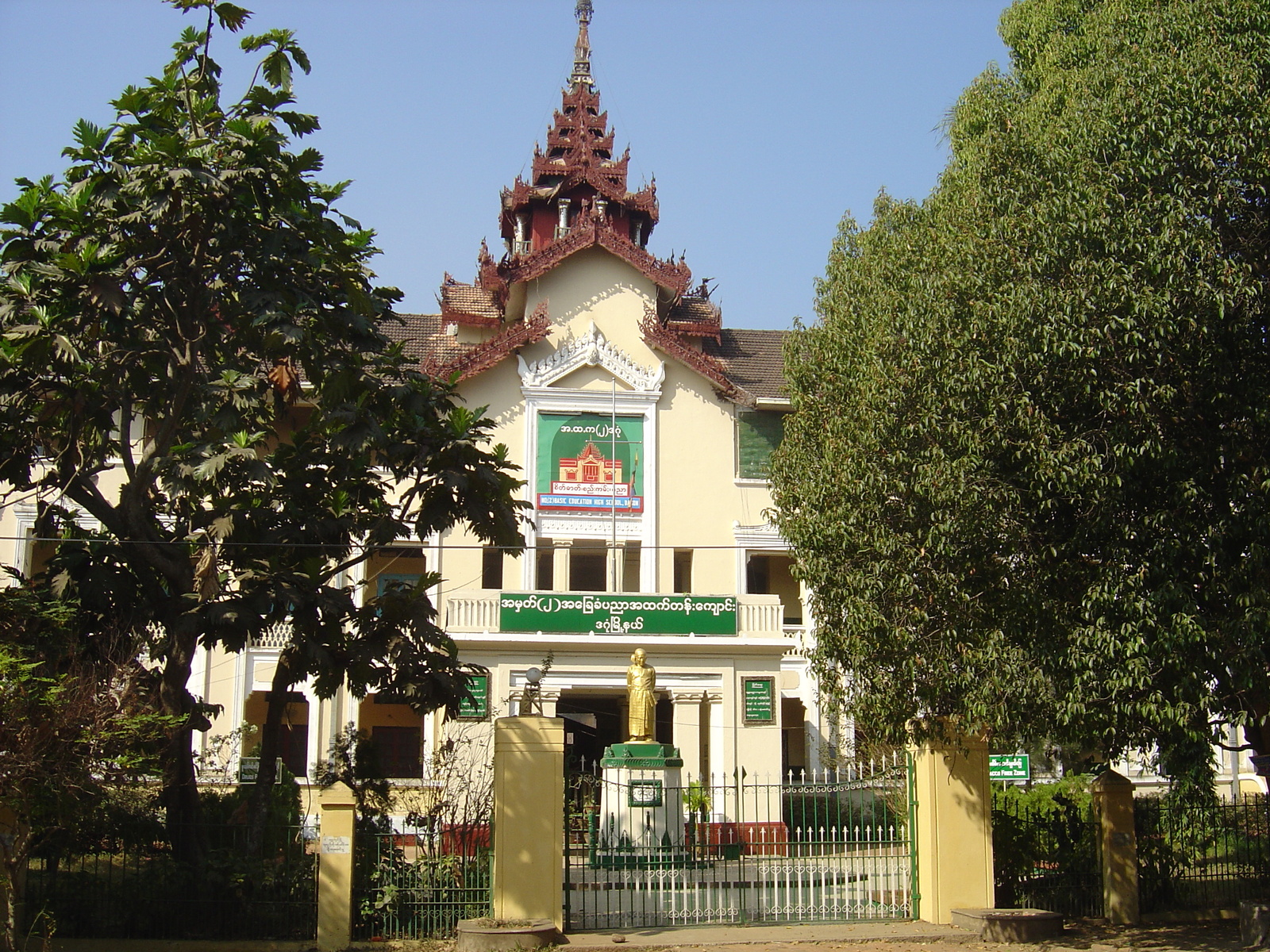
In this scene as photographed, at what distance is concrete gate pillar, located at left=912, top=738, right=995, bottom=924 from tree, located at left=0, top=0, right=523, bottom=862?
193 inches

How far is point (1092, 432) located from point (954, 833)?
14.6ft

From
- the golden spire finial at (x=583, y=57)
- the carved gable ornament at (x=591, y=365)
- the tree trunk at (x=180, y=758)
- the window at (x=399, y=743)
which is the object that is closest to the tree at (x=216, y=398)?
the tree trunk at (x=180, y=758)

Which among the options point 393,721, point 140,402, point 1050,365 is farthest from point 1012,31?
point 393,721

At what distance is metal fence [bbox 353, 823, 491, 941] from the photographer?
11.4 meters

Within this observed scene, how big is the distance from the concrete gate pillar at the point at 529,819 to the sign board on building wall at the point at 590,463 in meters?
14.1

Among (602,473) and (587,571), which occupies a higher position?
(602,473)

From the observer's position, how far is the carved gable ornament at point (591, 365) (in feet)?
86.2

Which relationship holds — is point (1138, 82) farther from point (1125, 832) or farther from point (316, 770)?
point (316, 770)

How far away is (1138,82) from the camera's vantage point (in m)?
11.0

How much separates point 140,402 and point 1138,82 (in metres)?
9.74

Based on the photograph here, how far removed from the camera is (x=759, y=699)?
2275 centimetres

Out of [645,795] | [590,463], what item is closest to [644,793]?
[645,795]

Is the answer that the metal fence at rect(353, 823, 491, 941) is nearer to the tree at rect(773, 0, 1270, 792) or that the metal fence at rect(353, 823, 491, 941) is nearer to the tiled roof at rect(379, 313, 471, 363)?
the tree at rect(773, 0, 1270, 792)

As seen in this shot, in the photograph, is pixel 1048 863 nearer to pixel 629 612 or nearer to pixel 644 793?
pixel 644 793
